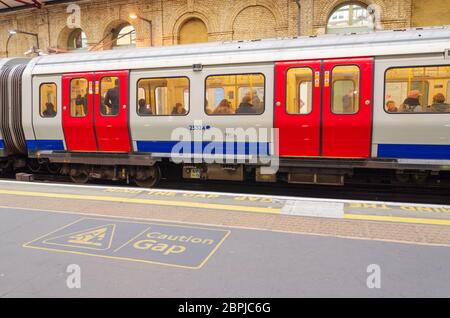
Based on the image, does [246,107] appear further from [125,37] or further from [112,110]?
[125,37]

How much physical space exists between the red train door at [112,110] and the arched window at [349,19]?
38.4 ft

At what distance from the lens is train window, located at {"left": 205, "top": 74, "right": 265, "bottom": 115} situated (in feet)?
27.0

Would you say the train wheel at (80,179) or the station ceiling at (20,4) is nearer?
the train wheel at (80,179)

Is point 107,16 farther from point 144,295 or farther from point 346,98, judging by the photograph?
point 144,295

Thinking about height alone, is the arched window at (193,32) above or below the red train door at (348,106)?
above

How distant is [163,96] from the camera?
8891mm

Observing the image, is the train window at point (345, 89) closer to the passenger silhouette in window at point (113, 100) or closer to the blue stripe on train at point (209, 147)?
the blue stripe on train at point (209, 147)

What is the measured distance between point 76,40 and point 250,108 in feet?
59.3

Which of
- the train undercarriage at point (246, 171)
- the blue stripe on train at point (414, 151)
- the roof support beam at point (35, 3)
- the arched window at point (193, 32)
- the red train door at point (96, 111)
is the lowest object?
the train undercarriage at point (246, 171)

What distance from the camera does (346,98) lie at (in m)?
7.73

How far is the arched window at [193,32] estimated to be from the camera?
1927 centimetres

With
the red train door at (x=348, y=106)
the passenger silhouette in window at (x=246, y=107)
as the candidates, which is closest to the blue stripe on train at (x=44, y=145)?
the passenger silhouette in window at (x=246, y=107)

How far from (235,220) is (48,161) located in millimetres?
7070
